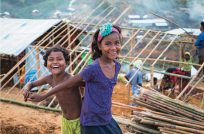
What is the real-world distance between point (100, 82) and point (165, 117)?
7.32 feet

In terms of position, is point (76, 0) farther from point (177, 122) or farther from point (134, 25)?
point (177, 122)

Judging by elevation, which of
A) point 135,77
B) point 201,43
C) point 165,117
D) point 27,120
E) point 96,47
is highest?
point 96,47

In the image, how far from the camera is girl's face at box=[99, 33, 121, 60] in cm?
272

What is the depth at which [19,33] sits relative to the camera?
41.8 feet

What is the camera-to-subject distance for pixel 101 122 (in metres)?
2.76

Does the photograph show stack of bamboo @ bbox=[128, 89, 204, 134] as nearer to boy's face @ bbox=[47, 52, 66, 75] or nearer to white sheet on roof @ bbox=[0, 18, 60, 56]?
boy's face @ bbox=[47, 52, 66, 75]

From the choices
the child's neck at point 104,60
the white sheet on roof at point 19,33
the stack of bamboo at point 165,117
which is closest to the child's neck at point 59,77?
the child's neck at point 104,60

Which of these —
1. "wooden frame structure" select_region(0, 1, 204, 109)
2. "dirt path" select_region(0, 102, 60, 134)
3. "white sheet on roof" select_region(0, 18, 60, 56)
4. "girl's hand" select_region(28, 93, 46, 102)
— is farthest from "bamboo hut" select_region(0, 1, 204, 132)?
"girl's hand" select_region(28, 93, 46, 102)

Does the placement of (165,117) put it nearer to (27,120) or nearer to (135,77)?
(27,120)

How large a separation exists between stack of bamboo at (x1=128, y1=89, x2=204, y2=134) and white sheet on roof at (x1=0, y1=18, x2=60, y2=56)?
7251 millimetres

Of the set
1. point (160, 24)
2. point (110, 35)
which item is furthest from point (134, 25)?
point (110, 35)

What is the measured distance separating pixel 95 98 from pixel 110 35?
1.63ft

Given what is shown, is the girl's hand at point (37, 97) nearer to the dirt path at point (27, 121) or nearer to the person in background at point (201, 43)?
the dirt path at point (27, 121)

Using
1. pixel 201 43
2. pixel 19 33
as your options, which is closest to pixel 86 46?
pixel 19 33
